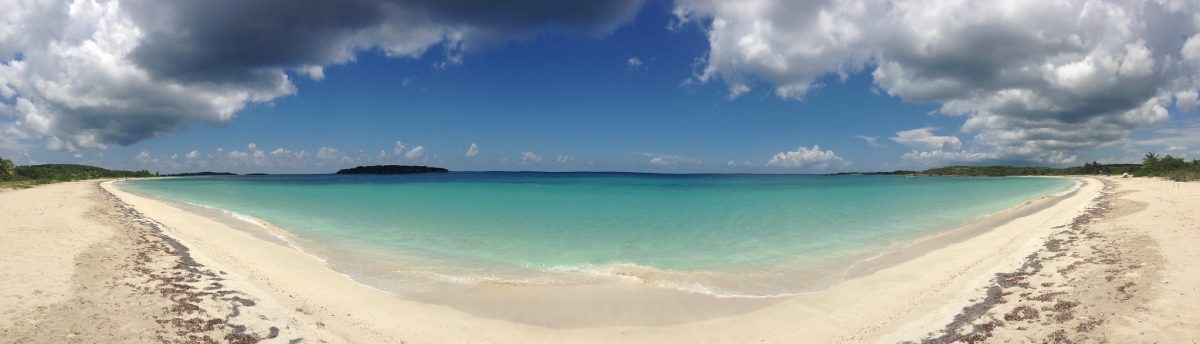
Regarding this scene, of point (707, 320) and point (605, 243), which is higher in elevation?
point (605, 243)

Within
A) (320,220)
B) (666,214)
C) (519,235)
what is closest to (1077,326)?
(519,235)

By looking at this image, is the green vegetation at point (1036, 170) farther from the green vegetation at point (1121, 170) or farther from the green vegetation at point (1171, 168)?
the green vegetation at point (1171, 168)

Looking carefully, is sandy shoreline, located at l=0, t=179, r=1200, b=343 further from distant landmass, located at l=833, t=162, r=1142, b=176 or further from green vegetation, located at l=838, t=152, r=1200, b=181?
distant landmass, located at l=833, t=162, r=1142, b=176

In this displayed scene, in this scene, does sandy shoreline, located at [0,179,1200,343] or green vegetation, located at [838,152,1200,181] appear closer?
sandy shoreline, located at [0,179,1200,343]

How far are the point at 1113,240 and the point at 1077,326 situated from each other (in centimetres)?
867

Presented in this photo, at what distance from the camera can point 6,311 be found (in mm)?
7242

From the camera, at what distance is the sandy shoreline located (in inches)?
278

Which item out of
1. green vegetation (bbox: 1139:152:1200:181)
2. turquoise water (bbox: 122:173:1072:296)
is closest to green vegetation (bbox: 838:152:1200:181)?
green vegetation (bbox: 1139:152:1200:181)

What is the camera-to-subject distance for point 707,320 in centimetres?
897

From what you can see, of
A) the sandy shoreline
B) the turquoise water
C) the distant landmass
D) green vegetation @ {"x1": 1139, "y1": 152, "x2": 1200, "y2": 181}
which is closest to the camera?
the sandy shoreline

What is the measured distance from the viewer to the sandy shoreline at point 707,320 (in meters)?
7.06

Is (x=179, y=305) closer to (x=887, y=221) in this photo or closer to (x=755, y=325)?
(x=755, y=325)

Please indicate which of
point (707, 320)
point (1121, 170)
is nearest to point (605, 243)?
point (707, 320)

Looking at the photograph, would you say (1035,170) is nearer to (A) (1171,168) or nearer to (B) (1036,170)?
(B) (1036,170)
